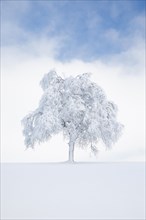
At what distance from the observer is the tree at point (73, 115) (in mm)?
21156

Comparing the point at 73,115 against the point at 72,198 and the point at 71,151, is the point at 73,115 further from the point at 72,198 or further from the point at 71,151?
the point at 72,198

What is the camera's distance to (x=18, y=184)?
839 centimetres

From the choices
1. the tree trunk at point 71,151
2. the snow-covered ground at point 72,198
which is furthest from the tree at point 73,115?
the snow-covered ground at point 72,198

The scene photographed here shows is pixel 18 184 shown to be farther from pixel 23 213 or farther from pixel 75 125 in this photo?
pixel 75 125

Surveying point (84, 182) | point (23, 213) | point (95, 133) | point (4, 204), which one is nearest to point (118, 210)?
point (23, 213)

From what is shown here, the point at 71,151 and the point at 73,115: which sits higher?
the point at 73,115

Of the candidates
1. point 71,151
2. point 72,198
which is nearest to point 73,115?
point 71,151

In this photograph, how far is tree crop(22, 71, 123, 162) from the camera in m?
21.2

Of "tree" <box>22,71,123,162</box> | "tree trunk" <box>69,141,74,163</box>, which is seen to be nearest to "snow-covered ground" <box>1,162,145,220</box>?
"tree" <box>22,71,123,162</box>

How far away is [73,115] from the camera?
70.0ft

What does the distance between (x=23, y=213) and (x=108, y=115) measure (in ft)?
57.0

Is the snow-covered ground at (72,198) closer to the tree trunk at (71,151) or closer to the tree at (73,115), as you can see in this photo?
the tree at (73,115)

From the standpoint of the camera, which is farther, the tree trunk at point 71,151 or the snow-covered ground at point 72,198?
the tree trunk at point 71,151

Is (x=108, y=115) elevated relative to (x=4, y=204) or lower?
elevated
